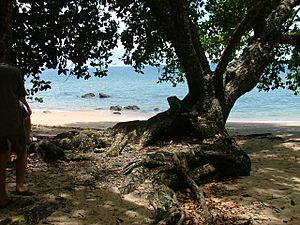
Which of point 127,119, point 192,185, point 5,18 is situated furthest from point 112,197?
point 127,119

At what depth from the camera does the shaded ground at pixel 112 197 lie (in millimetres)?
4922

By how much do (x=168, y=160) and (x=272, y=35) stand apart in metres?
4.85

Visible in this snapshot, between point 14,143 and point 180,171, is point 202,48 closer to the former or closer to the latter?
point 180,171

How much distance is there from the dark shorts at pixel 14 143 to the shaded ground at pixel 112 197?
630 mm

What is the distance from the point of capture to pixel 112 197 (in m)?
5.53

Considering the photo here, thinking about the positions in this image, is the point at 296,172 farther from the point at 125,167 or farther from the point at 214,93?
the point at 125,167

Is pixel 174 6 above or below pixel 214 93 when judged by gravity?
above

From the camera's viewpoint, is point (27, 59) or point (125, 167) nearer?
point (125, 167)

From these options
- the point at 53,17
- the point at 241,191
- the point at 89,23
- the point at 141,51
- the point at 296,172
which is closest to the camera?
the point at 241,191

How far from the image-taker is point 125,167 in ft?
21.4

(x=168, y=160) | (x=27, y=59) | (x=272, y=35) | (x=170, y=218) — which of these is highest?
(x=272, y=35)

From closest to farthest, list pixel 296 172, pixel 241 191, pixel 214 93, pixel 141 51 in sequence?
1. pixel 241 191
2. pixel 296 172
3. pixel 214 93
4. pixel 141 51

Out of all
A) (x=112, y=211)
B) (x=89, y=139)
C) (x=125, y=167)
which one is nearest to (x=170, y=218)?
(x=112, y=211)

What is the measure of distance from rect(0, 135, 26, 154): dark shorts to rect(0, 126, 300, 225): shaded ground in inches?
24.8
